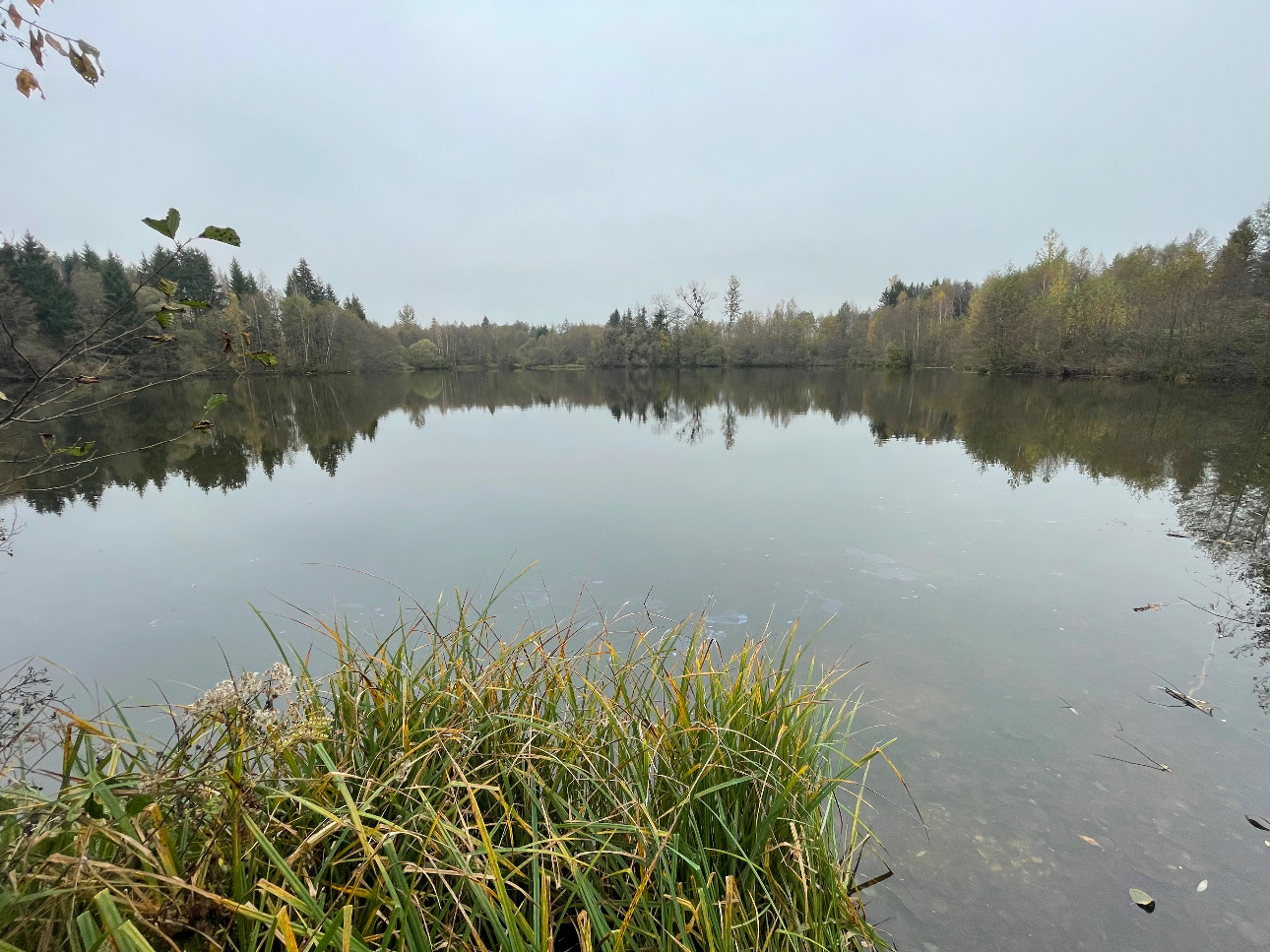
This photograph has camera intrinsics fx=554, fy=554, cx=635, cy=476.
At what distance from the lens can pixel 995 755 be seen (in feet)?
9.82

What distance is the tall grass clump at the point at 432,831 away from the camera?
1.18 meters

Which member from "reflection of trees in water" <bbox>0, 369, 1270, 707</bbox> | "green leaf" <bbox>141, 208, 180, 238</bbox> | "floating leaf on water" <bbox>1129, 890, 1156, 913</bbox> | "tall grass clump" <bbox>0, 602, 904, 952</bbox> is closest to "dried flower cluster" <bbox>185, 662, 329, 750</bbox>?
"tall grass clump" <bbox>0, 602, 904, 952</bbox>

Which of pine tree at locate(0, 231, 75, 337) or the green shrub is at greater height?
pine tree at locate(0, 231, 75, 337)

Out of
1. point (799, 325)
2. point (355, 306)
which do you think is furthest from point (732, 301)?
point (355, 306)

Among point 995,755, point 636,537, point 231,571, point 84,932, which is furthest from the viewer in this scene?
point 636,537

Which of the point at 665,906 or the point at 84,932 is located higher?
the point at 84,932

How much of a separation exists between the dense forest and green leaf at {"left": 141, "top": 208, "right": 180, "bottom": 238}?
5cm

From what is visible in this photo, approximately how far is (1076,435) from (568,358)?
5192cm

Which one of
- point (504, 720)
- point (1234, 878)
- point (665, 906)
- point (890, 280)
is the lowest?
point (1234, 878)

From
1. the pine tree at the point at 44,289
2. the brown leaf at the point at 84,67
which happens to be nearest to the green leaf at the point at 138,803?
the brown leaf at the point at 84,67

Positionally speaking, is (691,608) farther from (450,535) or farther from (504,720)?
(450,535)

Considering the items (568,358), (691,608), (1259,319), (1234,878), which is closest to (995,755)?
(1234,878)

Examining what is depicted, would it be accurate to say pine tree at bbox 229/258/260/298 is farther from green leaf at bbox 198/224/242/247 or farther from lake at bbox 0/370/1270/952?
green leaf at bbox 198/224/242/247

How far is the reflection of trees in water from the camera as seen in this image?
7.56 metres
